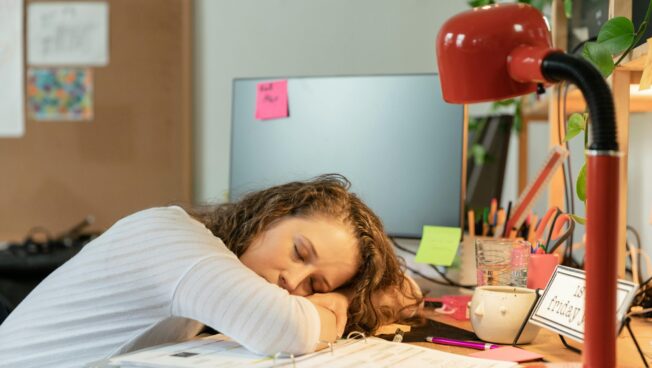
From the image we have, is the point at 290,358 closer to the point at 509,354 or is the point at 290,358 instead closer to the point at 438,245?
the point at 509,354

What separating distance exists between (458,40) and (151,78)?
2.07 m

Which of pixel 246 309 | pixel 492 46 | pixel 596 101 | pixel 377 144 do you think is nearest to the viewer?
pixel 596 101

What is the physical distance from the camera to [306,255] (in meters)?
1.02

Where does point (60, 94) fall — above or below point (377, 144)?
above

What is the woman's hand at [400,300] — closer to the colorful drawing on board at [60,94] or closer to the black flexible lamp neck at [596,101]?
the black flexible lamp neck at [596,101]

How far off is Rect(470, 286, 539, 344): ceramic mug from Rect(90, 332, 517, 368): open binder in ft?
0.43

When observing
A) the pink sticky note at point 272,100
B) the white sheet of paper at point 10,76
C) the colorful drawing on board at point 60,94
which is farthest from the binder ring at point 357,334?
the white sheet of paper at point 10,76

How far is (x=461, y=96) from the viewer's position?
2.37 feet

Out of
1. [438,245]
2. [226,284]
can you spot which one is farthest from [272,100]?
[226,284]

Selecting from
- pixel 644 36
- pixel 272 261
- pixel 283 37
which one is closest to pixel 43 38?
pixel 283 37

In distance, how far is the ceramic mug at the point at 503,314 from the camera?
3.23 ft

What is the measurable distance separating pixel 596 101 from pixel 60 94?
239cm

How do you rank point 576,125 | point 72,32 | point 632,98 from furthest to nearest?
point 72,32 → point 632,98 → point 576,125

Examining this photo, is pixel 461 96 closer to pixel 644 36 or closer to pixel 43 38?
pixel 644 36
